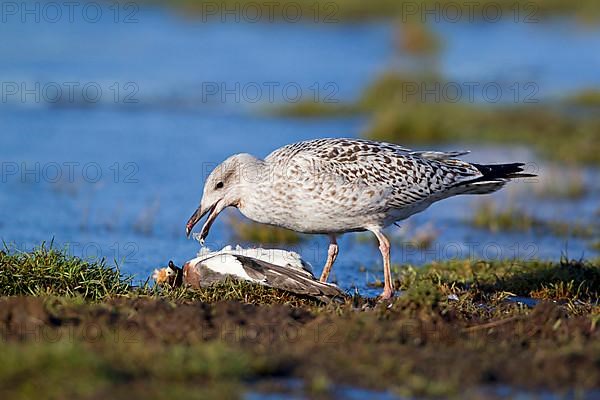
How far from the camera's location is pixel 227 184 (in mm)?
9117

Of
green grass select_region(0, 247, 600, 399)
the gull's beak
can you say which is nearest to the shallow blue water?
the gull's beak

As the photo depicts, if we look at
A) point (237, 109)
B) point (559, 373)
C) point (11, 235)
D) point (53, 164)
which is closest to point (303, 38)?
point (237, 109)

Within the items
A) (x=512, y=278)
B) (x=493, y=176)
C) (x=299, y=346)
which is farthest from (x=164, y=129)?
(x=299, y=346)

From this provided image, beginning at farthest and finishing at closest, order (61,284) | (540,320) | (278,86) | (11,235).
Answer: (278,86) < (11,235) < (61,284) < (540,320)

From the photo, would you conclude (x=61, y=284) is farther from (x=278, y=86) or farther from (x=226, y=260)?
(x=278, y=86)

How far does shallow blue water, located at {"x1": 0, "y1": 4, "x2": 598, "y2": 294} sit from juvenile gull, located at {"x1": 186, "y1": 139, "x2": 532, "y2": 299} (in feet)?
4.15

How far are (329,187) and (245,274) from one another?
1.02 meters

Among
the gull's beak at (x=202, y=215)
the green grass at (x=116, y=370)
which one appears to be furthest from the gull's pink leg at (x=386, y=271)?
the green grass at (x=116, y=370)

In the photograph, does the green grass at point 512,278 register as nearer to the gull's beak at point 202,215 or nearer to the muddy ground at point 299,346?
the muddy ground at point 299,346

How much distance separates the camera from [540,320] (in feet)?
24.6

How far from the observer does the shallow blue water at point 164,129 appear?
12523 millimetres

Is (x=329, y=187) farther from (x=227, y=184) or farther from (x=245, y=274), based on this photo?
(x=245, y=274)

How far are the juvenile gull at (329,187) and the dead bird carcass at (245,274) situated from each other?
38cm

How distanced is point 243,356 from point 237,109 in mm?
16236
